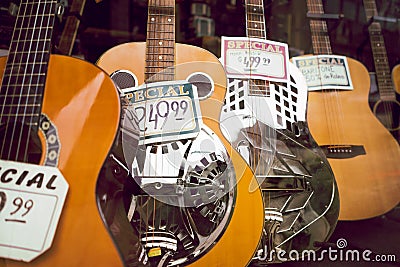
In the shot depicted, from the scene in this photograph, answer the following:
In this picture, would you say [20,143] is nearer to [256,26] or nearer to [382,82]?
[256,26]

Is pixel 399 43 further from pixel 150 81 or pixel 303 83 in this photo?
pixel 150 81

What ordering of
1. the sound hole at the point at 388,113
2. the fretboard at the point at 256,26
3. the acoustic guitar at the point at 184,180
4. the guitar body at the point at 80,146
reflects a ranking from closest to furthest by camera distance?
the guitar body at the point at 80,146 → the acoustic guitar at the point at 184,180 → the fretboard at the point at 256,26 → the sound hole at the point at 388,113

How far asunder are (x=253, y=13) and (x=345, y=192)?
44 cm

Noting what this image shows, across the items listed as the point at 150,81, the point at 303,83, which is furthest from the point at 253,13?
the point at 150,81

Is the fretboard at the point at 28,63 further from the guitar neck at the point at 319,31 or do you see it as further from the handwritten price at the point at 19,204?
the guitar neck at the point at 319,31

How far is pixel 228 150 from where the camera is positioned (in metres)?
0.86

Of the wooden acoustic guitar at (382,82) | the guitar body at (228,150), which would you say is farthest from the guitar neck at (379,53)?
the guitar body at (228,150)

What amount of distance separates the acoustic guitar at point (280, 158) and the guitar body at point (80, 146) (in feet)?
0.80

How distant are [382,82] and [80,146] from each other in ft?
2.44

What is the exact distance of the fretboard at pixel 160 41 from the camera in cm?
90

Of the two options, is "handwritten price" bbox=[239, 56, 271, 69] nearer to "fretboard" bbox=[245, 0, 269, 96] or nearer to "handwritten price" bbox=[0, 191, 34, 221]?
"fretboard" bbox=[245, 0, 269, 96]

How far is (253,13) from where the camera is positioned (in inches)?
40.1

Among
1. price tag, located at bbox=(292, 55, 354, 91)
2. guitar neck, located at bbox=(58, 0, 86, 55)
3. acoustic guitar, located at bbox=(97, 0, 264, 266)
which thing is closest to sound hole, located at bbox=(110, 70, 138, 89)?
acoustic guitar, located at bbox=(97, 0, 264, 266)

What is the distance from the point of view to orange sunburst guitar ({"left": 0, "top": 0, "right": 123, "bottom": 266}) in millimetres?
718
